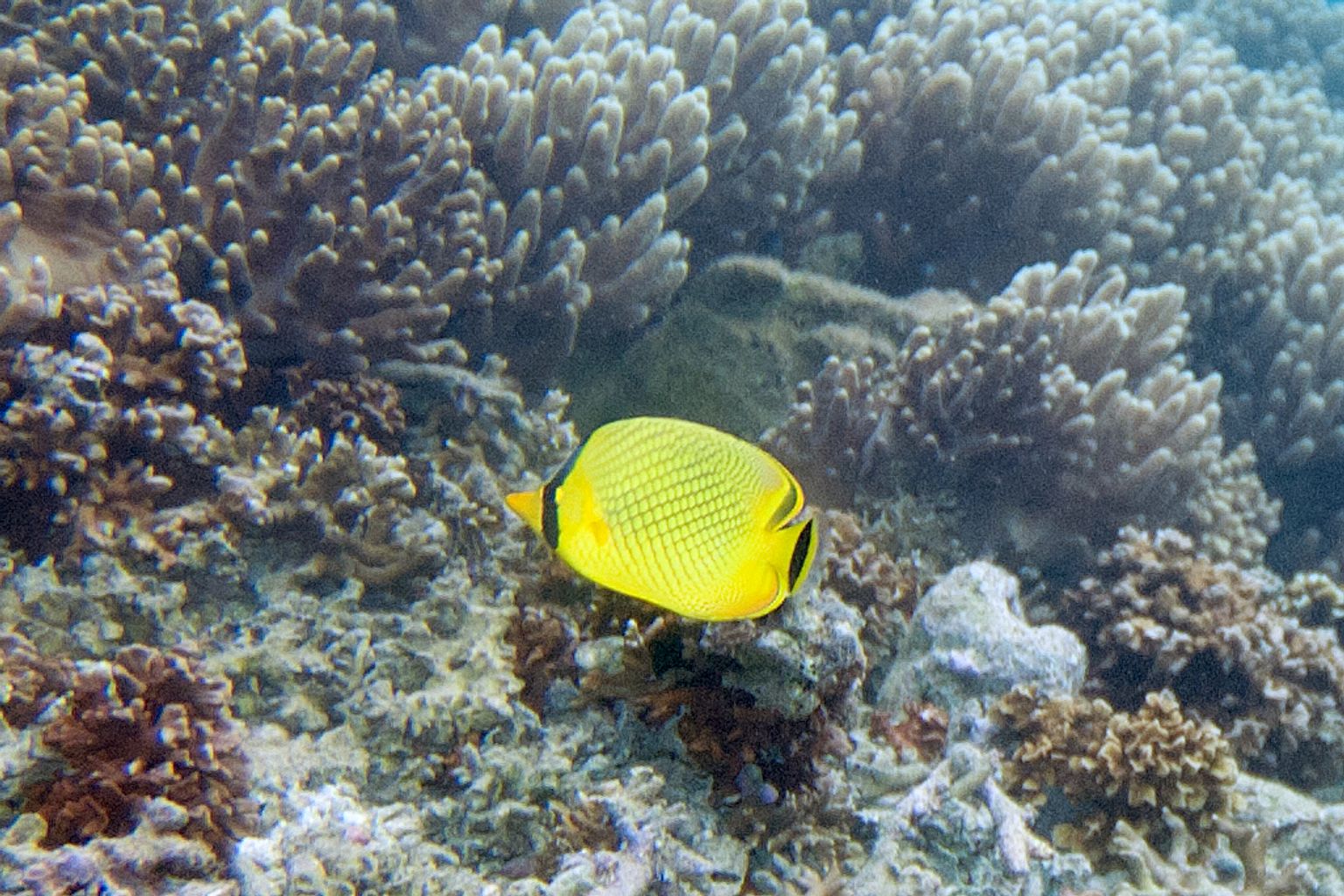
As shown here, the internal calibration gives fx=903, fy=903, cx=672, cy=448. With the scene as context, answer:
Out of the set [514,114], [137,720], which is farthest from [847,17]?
[137,720]

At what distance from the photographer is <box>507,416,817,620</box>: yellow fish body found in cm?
166

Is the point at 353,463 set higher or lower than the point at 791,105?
lower

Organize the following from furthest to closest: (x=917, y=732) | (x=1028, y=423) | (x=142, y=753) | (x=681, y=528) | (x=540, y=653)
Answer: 1. (x=1028, y=423)
2. (x=917, y=732)
3. (x=540, y=653)
4. (x=142, y=753)
5. (x=681, y=528)

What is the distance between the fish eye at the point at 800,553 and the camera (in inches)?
65.8

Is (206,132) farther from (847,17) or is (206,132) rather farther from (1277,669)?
(1277,669)

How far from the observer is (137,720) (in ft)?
7.27

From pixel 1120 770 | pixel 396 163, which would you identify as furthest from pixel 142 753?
pixel 1120 770

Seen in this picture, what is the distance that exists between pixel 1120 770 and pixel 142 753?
2789mm

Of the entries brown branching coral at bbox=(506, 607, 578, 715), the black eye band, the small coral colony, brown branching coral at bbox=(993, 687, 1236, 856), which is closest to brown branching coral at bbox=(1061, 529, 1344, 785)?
the small coral colony

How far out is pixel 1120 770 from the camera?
284cm

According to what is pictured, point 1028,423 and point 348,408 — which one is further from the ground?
point 1028,423

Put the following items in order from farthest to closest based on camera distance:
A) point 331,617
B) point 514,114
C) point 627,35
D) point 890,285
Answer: point 890,285 < point 627,35 < point 514,114 < point 331,617

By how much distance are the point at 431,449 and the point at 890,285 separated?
124 inches

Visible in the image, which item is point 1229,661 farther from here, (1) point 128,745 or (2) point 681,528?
(1) point 128,745
